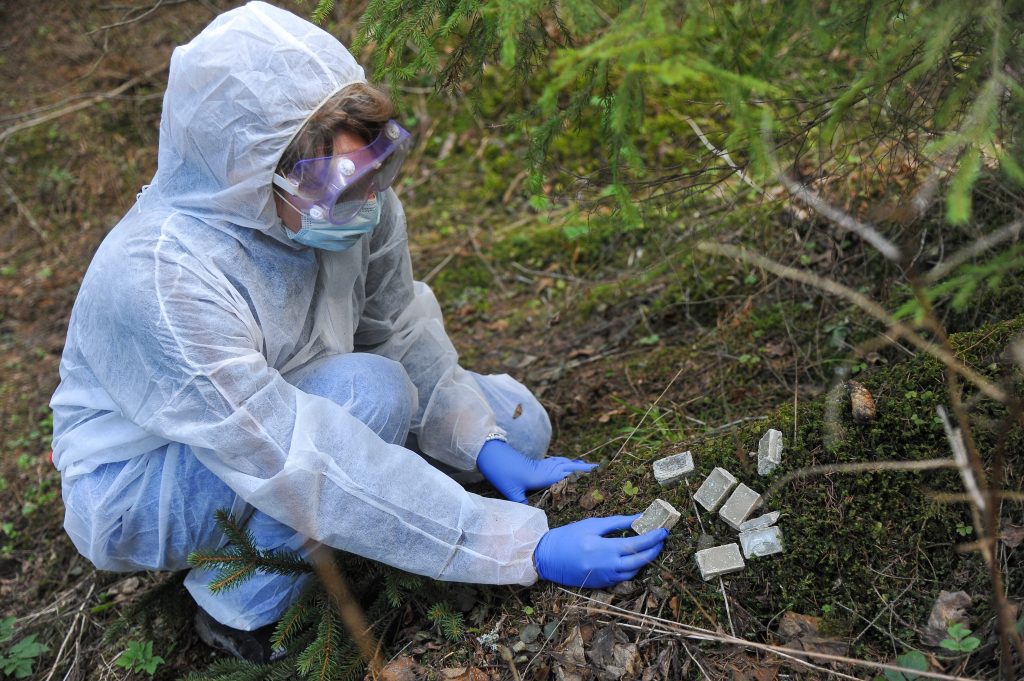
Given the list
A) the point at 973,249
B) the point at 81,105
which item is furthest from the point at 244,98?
the point at 81,105

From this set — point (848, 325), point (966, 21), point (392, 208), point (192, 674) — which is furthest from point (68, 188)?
point (966, 21)

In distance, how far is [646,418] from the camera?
2891mm

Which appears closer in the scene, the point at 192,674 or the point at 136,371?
the point at 136,371

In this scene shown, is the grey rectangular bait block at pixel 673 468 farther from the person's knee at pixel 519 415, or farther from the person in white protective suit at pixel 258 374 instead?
the person's knee at pixel 519 415

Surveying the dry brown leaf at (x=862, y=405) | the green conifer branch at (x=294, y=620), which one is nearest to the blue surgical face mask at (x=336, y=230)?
the green conifer branch at (x=294, y=620)

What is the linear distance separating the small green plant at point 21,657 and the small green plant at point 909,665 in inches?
110

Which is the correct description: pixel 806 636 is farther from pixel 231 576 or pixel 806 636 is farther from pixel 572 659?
pixel 231 576

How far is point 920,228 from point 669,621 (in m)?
1.69

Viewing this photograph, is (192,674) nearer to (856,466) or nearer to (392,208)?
(392,208)

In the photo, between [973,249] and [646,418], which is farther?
[646,418]

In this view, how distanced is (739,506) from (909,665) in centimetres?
56

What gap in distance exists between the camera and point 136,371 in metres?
2.16

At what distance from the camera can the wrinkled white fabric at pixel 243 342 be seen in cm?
208

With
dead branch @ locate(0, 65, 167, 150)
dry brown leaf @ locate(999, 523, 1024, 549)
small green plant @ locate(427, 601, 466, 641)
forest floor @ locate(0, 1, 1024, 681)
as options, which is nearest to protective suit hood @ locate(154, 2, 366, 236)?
forest floor @ locate(0, 1, 1024, 681)
